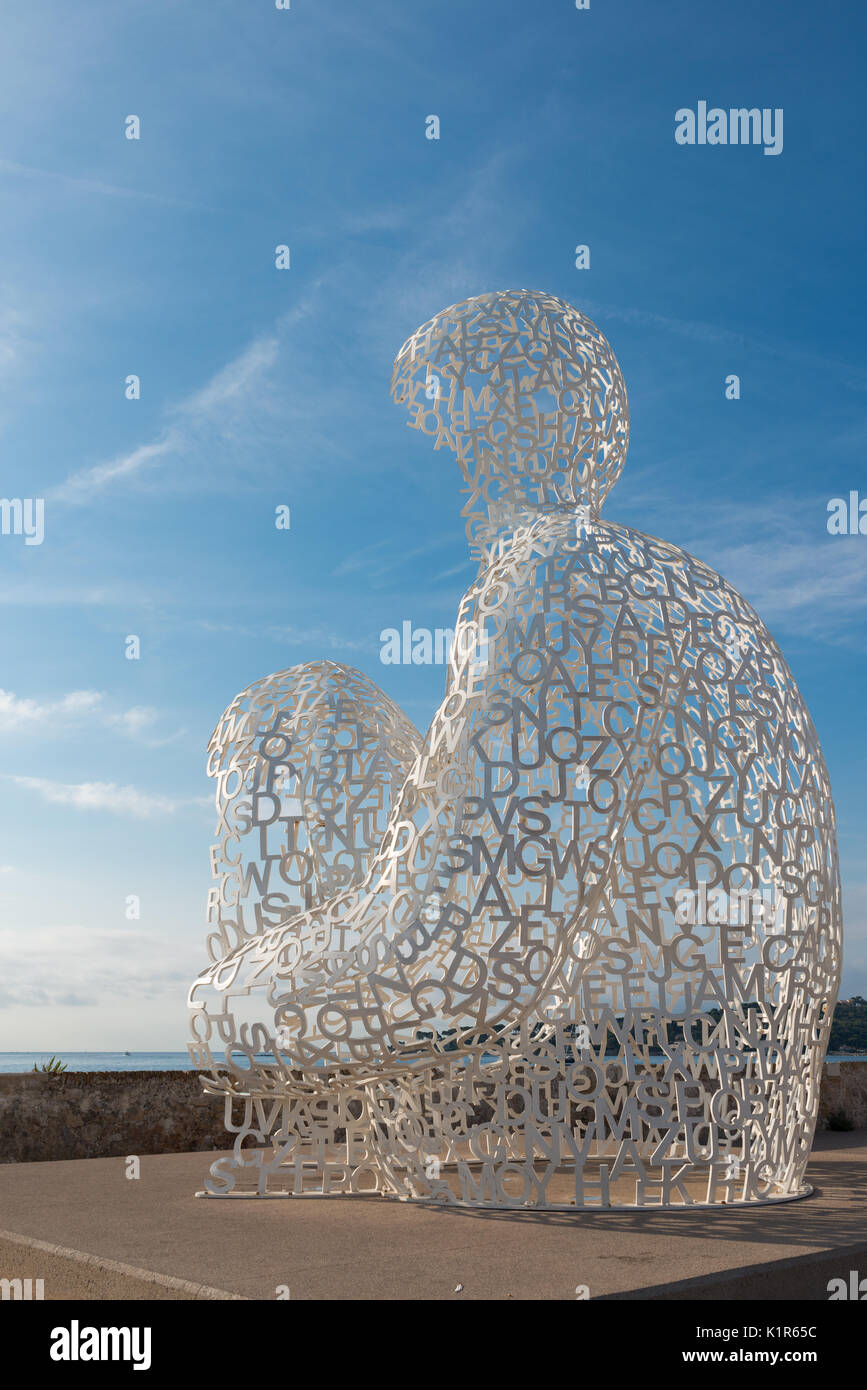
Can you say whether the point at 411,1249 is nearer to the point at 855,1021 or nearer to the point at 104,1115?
the point at 104,1115

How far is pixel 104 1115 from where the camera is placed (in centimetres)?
1017

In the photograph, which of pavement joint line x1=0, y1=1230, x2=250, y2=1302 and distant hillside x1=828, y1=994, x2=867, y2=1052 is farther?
distant hillside x1=828, y1=994, x2=867, y2=1052

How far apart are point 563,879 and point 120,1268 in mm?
2727

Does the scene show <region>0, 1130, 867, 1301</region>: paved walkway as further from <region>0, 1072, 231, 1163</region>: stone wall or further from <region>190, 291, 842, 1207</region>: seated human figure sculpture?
<region>0, 1072, 231, 1163</region>: stone wall

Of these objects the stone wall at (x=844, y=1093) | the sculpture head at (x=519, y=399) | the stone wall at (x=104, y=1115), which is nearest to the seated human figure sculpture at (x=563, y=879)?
the sculpture head at (x=519, y=399)

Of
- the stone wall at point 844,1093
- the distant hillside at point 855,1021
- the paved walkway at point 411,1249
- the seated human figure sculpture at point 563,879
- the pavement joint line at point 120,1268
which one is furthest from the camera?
the distant hillside at point 855,1021

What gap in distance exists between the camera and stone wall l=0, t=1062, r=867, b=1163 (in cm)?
987

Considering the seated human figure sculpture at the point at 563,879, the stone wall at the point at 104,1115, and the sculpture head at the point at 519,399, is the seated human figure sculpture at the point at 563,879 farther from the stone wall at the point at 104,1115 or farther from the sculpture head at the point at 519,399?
the stone wall at the point at 104,1115

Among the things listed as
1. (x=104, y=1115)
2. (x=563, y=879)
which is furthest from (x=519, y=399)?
(x=104, y=1115)

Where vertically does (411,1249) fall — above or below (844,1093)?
above

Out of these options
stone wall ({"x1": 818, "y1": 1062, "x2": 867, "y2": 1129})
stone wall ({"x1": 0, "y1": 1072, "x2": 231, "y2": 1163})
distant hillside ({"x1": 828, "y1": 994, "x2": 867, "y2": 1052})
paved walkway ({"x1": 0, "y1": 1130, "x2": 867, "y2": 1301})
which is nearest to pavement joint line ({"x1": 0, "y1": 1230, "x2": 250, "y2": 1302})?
paved walkway ({"x1": 0, "y1": 1130, "x2": 867, "y2": 1301})

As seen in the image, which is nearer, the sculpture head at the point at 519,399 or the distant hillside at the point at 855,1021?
the sculpture head at the point at 519,399

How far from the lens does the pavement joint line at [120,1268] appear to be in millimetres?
4621
